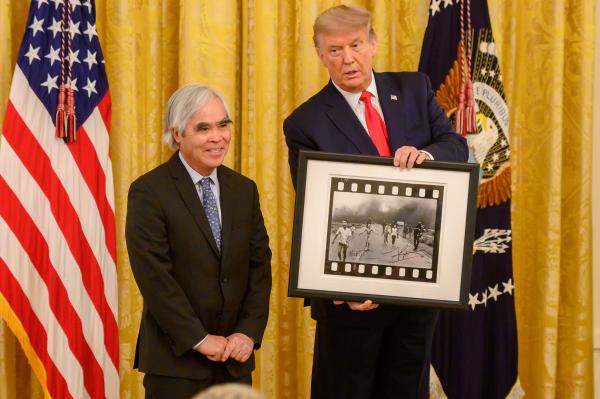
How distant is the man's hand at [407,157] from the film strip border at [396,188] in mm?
72

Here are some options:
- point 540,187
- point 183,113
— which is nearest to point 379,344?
point 183,113

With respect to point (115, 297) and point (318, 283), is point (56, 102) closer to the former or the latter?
point (115, 297)

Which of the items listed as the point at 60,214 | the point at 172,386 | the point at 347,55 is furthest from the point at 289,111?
the point at 172,386

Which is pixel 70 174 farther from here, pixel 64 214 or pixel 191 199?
pixel 191 199

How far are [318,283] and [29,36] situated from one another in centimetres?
189

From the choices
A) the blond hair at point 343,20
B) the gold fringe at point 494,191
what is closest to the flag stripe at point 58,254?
the blond hair at point 343,20

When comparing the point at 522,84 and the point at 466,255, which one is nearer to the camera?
the point at 466,255

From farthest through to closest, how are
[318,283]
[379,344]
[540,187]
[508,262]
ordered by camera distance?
[540,187], [508,262], [379,344], [318,283]

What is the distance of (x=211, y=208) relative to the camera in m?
2.89

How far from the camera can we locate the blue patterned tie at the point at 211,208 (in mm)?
2861

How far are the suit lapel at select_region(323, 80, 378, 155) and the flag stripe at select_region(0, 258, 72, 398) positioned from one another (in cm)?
168

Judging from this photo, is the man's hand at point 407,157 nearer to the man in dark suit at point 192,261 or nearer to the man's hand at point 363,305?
the man's hand at point 363,305

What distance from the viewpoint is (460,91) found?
3834mm

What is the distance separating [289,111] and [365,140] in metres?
1.40
